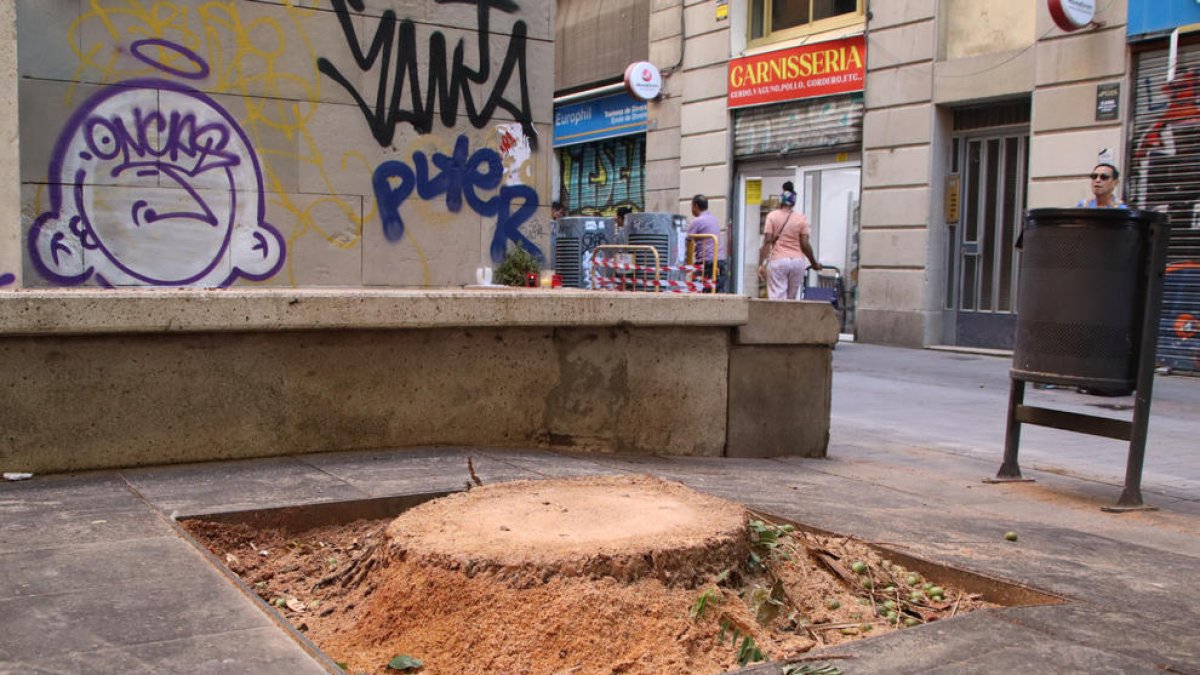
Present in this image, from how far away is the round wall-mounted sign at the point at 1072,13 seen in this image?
42.1 ft

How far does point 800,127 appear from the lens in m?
18.2

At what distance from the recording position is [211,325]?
186 inches

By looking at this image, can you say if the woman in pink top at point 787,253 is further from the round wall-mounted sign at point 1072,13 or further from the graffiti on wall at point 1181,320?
the graffiti on wall at point 1181,320

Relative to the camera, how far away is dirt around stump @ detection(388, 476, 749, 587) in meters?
3.00

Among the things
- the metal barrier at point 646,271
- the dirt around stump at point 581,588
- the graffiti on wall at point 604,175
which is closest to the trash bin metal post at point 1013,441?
the dirt around stump at point 581,588

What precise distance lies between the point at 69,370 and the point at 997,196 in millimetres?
13223

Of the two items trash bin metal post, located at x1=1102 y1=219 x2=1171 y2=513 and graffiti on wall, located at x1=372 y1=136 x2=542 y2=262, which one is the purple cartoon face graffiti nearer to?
graffiti on wall, located at x1=372 y1=136 x2=542 y2=262

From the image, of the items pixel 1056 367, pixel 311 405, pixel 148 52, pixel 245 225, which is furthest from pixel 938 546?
pixel 148 52

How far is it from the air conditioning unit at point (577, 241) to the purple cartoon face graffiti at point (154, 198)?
28.5ft

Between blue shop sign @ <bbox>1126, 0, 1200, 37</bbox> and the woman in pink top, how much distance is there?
4447 mm

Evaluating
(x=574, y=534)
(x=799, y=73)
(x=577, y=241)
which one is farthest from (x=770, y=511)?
(x=799, y=73)

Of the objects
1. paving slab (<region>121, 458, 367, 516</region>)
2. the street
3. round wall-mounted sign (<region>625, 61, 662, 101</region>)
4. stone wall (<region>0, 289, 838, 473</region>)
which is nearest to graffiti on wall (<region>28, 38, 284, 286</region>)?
stone wall (<region>0, 289, 838, 473</region>)

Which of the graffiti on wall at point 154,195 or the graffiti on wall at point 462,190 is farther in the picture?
the graffiti on wall at point 462,190

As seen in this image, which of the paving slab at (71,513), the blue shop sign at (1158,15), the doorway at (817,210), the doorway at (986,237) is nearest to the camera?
the paving slab at (71,513)
